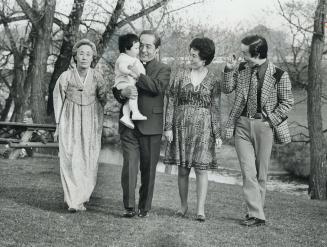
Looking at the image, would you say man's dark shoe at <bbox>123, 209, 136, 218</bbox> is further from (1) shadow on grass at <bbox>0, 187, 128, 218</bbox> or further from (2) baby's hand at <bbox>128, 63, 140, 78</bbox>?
(2) baby's hand at <bbox>128, 63, 140, 78</bbox>

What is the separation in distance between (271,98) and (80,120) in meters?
2.31

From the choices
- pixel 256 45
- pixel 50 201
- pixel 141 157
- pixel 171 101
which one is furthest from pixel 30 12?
pixel 256 45

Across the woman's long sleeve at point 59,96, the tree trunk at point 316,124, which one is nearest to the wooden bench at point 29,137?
the tree trunk at point 316,124

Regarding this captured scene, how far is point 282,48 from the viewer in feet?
108

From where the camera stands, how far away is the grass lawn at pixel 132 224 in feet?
17.5

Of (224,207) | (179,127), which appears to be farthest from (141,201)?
(224,207)

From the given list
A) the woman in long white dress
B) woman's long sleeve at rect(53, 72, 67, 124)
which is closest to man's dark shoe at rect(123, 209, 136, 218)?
the woman in long white dress

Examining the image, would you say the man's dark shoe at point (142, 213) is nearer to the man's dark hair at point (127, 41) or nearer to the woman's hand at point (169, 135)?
the woman's hand at point (169, 135)

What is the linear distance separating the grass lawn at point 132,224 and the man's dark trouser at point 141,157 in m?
0.30

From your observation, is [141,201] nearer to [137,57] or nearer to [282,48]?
[137,57]

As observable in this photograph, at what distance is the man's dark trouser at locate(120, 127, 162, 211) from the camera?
640 cm

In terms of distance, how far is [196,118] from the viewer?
21.3ft

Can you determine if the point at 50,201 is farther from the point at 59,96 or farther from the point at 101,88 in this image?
the point at 101,88

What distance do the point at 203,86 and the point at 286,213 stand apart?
284cm
